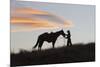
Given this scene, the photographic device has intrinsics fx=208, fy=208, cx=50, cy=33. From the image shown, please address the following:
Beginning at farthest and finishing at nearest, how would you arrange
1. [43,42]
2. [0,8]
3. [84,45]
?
1. [84,45]
2. [43,42]
3. [0,8]

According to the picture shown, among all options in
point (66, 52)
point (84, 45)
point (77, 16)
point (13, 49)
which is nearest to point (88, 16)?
point (77, 16)

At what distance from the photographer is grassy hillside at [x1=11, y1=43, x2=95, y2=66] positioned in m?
2.46

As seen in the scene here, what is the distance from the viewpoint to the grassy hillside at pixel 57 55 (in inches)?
97.0

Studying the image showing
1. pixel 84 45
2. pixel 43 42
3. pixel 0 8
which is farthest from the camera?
pixel 84 45

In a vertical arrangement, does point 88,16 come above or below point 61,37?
above

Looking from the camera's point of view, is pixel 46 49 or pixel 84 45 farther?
pixel 84 45

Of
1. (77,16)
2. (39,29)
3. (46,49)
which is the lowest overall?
(46,49)

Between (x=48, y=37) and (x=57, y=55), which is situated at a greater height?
(x=48, y=37)

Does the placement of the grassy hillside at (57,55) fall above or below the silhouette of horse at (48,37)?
below

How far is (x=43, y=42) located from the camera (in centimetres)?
255

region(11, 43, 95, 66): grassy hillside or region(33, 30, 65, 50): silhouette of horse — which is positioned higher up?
region(33, 30, 65, 50): silhouette of horse

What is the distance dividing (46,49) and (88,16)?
724 mm

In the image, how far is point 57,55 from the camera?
2.62m

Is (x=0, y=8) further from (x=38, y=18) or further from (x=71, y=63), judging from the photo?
(x=71, y=63)
